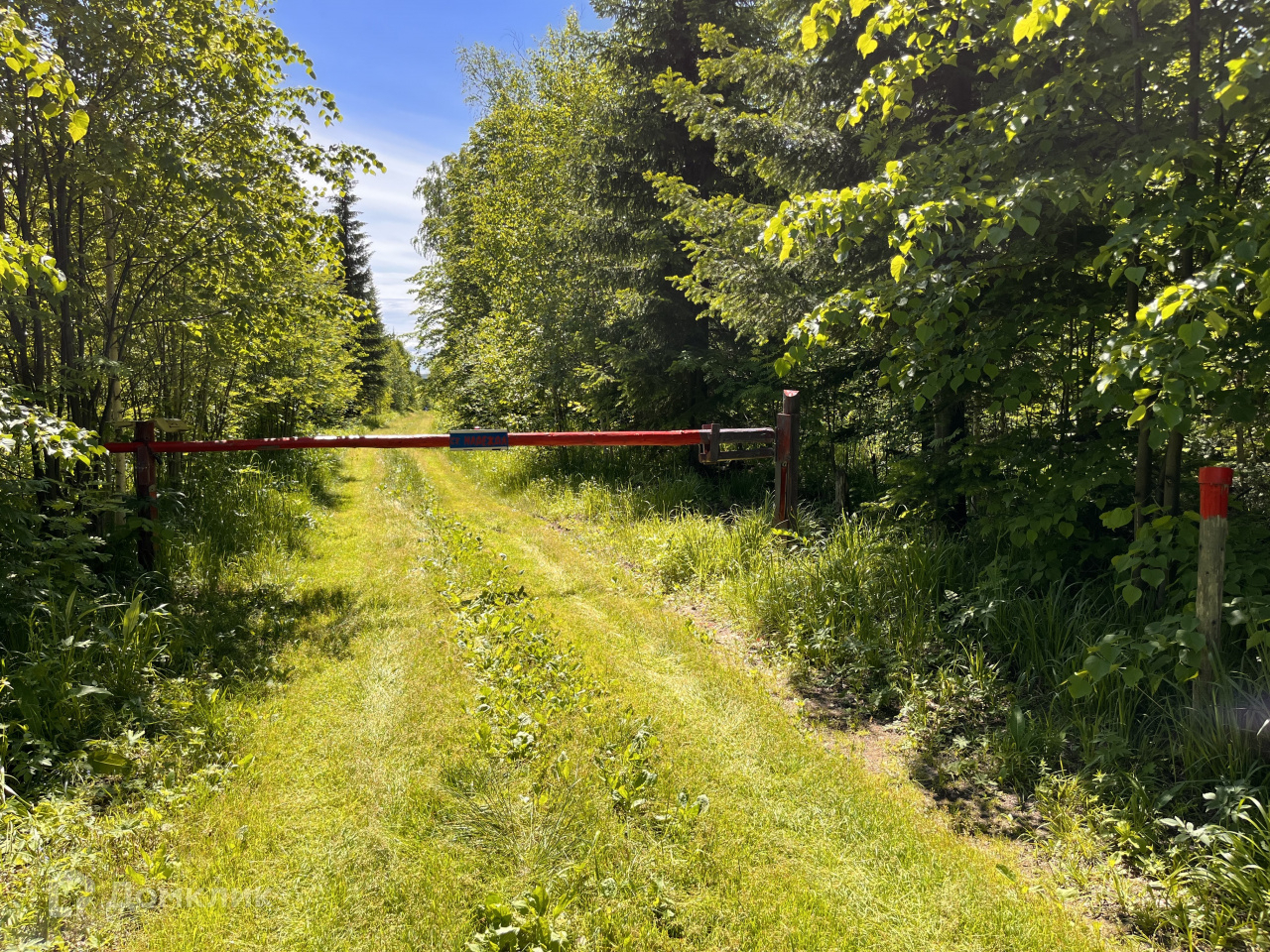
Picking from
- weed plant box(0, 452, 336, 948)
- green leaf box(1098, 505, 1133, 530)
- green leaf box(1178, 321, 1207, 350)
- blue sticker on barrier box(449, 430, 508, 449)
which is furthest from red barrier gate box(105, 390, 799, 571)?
green leaf box(1178, 321, 1207, 350)

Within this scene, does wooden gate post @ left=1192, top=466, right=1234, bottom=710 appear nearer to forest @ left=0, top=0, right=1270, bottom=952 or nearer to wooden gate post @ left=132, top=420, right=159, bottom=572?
forest @ left=0, top=0, right=1270, bottom=952

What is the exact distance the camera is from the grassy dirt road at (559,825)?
2541 mm

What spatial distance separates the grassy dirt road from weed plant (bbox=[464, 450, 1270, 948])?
42 centimetres

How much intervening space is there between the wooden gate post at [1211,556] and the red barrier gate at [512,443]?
10.8ft

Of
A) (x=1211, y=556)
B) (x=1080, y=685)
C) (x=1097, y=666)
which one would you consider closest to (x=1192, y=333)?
(x=1211, y=556)

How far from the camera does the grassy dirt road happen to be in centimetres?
254

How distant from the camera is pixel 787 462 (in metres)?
6.23

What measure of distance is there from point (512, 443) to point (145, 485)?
319 cm

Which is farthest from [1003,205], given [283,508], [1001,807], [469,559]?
[283,508]

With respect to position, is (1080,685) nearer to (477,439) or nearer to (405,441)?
(477,439)

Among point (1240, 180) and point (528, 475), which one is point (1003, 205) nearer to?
point (1240, 180)

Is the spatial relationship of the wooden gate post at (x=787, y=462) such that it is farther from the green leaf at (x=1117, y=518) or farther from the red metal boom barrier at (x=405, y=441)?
the green leaf at (x=1117, y=518)

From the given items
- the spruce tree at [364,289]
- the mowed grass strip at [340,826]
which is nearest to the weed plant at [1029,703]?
the mowed grass strip at [340,826]

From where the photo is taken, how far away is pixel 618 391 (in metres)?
12.3
